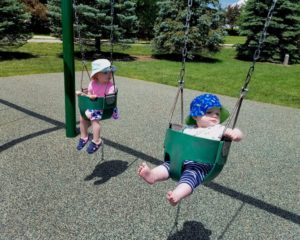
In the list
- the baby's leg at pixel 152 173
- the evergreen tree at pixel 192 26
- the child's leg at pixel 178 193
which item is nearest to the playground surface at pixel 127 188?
the baby's leg at pixel 152 173

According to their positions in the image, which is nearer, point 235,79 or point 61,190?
point 61,190

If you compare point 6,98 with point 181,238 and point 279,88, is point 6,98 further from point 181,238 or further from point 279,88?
point 279,88

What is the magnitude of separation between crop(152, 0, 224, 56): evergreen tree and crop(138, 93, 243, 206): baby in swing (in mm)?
12973

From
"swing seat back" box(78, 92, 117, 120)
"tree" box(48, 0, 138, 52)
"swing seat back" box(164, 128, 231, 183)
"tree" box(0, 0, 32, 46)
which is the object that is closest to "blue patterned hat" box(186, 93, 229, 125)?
"swing seat back" box(164, 128, 231, 183)

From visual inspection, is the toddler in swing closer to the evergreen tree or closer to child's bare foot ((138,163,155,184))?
child's bare foot ((138,163,155,184))

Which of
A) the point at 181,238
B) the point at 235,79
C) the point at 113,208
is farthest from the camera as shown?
the point at 235,79

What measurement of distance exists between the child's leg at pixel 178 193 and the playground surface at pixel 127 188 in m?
0.63

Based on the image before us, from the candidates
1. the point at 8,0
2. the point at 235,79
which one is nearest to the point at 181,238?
the point at 235,79

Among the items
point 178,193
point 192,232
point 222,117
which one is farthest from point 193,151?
point 192,232

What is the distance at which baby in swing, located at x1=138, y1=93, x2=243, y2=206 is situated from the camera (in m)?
2.39

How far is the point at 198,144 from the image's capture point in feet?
7.80

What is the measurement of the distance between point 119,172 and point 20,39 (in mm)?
10817

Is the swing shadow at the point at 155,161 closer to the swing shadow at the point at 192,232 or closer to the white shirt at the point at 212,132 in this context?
the swing shadow at the point at 192,232

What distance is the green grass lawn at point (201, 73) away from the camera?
9.89 meters
